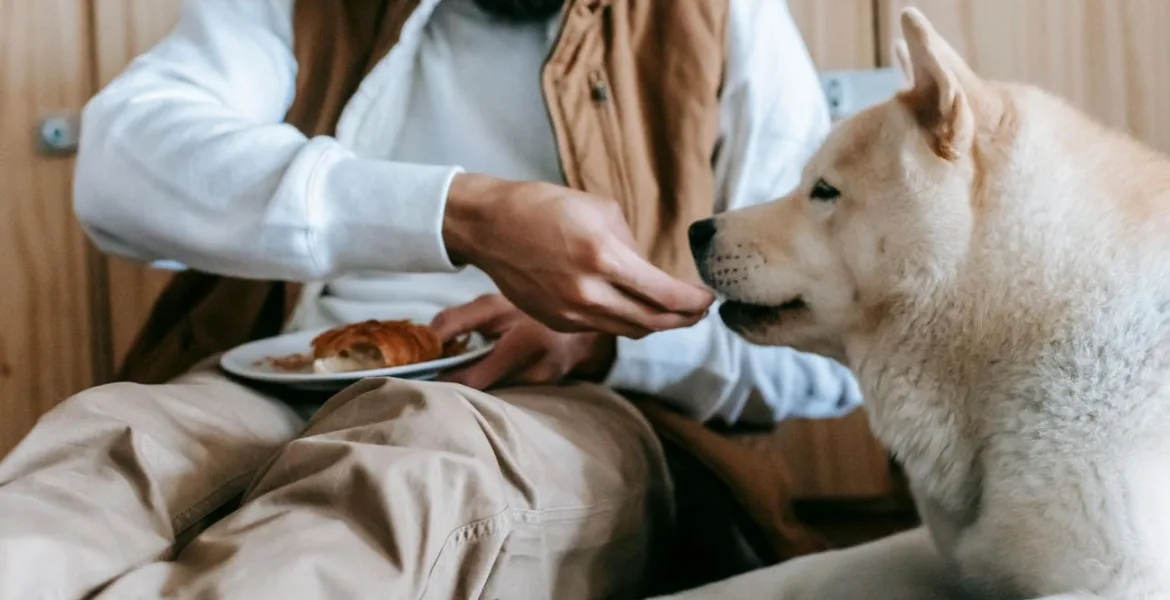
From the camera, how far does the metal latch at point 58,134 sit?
1.35 metres

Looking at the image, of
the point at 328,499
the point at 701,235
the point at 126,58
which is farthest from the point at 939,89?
the point at 126,58

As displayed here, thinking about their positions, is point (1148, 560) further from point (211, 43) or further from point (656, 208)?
point (211, 43)

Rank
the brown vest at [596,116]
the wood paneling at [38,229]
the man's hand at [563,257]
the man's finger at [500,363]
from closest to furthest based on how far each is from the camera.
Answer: the man's hand at [563,257]
the man's finger at [500,363]
the brown vest at [596,116]
the wood paneling at [38,229]

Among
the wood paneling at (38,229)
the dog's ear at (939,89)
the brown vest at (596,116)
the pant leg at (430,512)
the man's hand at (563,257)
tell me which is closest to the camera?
the pant leg at (430,512)

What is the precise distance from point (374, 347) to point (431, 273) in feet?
0.33

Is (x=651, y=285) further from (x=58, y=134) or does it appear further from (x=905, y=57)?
(x=58, y=134)

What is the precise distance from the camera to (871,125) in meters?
0.74

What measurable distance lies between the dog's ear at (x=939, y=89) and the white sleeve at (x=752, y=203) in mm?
336

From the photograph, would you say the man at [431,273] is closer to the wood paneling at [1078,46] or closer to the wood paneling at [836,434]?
the wood paneling at [836,434]

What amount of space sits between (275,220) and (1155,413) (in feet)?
2.12

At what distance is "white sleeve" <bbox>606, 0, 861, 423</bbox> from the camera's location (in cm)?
95

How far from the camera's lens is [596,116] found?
1009 mm

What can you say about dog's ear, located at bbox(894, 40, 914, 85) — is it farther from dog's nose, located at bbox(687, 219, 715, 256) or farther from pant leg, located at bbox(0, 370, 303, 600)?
pant leg, located at bbox(0, 370, 303, 600)

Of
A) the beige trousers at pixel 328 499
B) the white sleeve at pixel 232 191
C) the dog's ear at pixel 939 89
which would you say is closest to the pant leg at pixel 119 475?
the beige trousers at pixel 328 499
